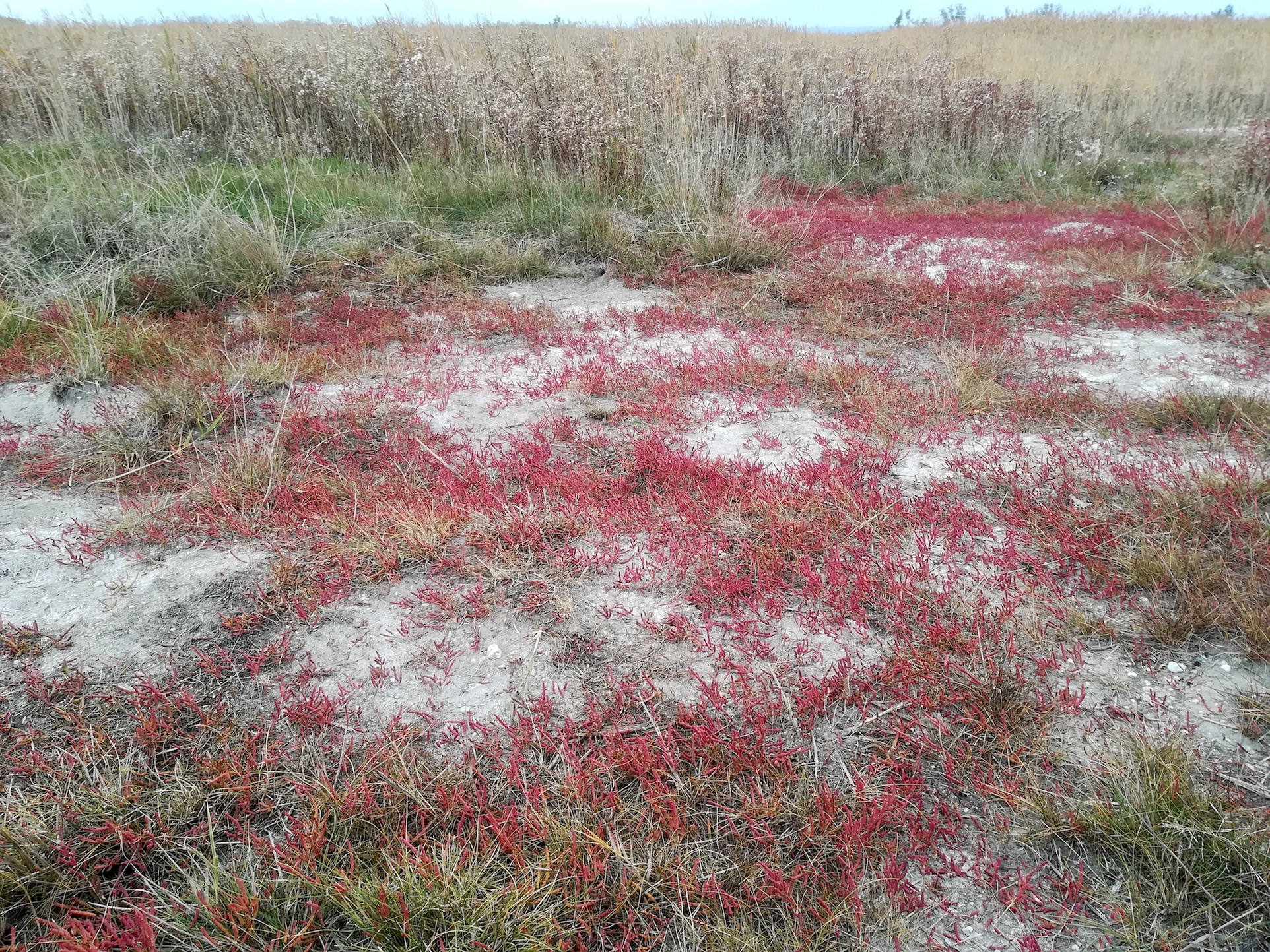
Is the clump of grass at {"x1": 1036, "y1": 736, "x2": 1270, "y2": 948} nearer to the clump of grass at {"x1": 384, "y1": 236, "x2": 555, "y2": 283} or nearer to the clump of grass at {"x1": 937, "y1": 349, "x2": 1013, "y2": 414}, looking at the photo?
the clump of grass at {"x1": 937, "y1": 349, "x2": 1013, "y2": 414}

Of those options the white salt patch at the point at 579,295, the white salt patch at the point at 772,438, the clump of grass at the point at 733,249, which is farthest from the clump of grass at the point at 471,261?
the white salt patch at the point at 772,438

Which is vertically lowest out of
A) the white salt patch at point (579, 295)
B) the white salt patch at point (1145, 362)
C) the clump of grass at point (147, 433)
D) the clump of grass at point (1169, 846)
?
the clump of grass at point (1169, 846)

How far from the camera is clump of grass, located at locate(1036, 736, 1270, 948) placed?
5.86 ft

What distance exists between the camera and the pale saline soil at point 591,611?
2455 mm

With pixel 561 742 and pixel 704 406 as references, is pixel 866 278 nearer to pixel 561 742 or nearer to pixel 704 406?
pixel 704 406

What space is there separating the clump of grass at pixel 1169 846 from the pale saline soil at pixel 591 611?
0.17 m

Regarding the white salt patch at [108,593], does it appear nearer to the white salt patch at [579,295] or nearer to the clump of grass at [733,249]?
the white salt patch at [579,295]

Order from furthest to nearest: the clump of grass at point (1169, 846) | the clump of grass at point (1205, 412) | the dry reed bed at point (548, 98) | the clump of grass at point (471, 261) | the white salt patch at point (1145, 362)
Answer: the dry reed bed at point (548, 98)
the clump of grass at point (471, 261)
the white salt patch at point (1145, 362)
the clump of grass at point (1205, 412)
the clump of grass at point (1169, 846)

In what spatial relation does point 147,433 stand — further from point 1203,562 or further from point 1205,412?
point 1205,412

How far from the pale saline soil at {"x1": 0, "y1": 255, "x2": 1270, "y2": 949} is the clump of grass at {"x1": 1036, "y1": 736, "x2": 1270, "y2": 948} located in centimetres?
17

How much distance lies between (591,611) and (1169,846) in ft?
6.64

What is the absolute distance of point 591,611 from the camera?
9.73 ft

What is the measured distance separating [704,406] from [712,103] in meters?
6.82

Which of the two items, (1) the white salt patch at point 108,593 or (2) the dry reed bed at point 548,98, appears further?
(2) the dry reed bed at point 548,98
